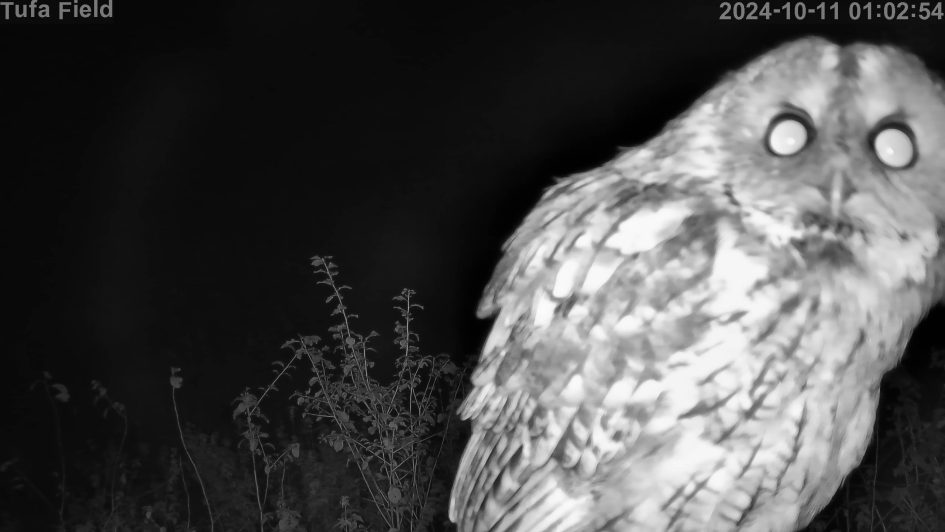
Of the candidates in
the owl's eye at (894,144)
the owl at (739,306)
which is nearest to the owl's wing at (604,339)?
the owl at (739,306)

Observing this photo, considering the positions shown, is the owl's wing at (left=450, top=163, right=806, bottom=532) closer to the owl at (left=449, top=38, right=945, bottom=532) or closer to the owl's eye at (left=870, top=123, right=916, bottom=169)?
the owl at (left=449, top=38, right=945, bottom=532)

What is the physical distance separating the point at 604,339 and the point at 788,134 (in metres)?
0.28

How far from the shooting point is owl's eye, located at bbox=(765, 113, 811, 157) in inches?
32.8

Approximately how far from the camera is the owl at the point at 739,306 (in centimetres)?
83

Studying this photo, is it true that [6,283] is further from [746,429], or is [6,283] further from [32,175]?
[746,429]

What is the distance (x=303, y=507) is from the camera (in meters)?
1.43

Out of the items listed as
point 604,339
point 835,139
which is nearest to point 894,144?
point 835,139

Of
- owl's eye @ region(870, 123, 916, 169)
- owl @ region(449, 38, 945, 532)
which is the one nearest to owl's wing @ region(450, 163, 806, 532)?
owl @ region(449, 38, 945, 532)

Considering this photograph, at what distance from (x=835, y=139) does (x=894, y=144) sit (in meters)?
0.07

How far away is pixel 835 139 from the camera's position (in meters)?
0.82

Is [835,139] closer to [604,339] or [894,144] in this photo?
[894,144]

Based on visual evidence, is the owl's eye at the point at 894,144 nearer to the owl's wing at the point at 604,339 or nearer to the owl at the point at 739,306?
the owl at the point at 739,306

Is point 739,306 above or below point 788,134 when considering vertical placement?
below

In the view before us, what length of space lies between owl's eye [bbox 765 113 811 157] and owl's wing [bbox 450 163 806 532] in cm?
8
